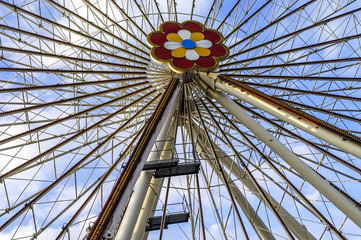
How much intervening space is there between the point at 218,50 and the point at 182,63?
10.4 ft

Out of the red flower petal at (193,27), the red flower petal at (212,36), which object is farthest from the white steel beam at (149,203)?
the red flower petal at (193,27)

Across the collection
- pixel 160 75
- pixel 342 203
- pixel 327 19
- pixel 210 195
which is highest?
pixel 327 19

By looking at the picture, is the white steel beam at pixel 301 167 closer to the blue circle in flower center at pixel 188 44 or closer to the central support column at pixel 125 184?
the central support column at pixel 125 184

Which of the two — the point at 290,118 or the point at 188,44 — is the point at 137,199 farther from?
the point at 188,44

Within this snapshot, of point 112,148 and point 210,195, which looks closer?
point 210,195

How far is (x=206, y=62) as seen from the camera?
64.8ft

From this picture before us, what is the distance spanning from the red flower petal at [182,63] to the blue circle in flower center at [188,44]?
150cm

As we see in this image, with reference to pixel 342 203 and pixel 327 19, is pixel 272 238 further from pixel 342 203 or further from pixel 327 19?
pixel 327 19

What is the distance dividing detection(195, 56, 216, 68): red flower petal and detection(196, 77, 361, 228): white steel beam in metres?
1.46

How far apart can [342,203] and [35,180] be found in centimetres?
2029

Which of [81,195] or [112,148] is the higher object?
[112,148]

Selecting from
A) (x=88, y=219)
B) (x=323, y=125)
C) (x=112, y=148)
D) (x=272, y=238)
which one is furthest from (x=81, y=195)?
(x=323, y=125)

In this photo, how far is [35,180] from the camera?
910 inches

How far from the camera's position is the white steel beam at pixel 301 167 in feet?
38.0
